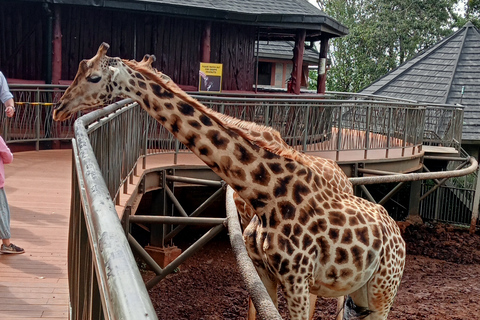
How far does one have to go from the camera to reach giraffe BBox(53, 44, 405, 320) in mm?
5078

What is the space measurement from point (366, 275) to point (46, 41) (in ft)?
36.2

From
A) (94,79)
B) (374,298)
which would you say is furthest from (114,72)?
(374,298)

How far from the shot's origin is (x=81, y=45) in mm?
15148

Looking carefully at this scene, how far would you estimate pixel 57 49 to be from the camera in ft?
46.3

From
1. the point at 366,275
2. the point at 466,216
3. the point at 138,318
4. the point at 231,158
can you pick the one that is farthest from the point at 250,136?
the point at 466,216

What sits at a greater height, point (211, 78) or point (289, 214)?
point (211, 78)

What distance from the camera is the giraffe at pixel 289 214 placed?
5.08 meters

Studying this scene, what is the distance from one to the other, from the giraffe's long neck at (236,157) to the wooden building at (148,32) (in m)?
9.34

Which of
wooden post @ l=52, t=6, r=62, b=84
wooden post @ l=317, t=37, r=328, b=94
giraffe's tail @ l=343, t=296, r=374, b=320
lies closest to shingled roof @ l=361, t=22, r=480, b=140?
wooden post @ l=317, t=37, r=328, b=94

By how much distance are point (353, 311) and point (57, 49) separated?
9.89 m

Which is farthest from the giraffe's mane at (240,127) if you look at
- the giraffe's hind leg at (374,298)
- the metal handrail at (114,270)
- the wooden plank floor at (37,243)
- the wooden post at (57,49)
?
the wooden post at (57,49)

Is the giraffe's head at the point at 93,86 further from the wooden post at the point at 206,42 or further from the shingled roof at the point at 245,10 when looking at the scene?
the wooden post at the point at 206,42

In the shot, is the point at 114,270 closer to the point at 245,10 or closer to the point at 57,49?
the point at 57,49

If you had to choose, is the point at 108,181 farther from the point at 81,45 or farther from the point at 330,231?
the point at 81,45
